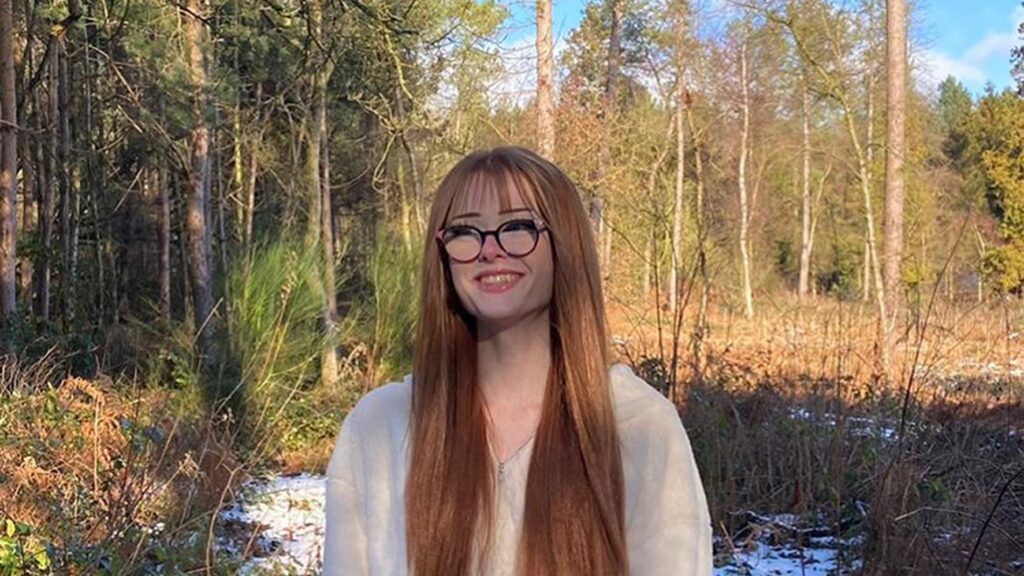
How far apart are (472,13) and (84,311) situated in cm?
592

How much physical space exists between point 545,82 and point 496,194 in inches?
346

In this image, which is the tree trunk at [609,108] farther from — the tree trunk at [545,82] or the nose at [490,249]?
the nose at [490,249]

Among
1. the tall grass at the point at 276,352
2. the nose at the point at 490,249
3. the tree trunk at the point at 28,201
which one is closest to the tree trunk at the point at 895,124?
the tall grass at the point at 276,352

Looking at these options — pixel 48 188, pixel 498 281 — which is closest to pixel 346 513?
pixel 498 281

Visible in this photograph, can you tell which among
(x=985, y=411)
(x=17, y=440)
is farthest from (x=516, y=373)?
(x=985, y=411)

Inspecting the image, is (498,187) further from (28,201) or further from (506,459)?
(28,201)

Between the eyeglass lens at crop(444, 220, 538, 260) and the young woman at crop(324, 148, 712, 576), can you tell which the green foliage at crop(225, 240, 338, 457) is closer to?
the young woman at crop(324, 148, 712, 576)

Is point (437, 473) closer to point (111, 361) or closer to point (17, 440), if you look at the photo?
point (17, 440)

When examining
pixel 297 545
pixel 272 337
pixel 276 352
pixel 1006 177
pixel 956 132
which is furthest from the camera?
pixel 956 132

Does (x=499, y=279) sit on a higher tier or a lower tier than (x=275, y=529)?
higher

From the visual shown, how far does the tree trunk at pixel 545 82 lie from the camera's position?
9.37 metres

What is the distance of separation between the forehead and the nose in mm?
34

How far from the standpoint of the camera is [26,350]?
6758 mm

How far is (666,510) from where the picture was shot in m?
1.11
